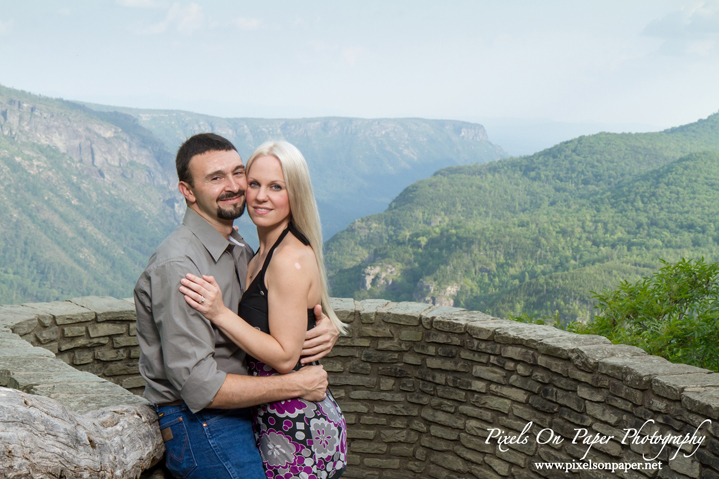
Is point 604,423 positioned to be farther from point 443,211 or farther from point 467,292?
point 443,211

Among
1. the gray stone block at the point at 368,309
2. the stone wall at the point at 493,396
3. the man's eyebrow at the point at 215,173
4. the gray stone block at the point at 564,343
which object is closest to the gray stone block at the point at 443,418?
the stone wall at the point at 493,396

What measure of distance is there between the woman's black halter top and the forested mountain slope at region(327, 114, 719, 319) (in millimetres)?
30224

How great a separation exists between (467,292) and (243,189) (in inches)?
2185

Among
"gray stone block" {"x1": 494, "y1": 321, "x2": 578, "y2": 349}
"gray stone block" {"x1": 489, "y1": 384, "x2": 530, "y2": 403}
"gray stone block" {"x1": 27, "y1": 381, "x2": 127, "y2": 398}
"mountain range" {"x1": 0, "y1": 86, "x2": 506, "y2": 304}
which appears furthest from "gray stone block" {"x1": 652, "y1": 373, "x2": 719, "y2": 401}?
"mountain range" {"x1": 0, "y1": 86, "x2": 506, "y2": 304}

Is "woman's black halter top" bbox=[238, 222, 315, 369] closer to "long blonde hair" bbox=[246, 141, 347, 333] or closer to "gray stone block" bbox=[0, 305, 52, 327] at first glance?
"long blonde hair" bbox=[246, 141, 347, 333]

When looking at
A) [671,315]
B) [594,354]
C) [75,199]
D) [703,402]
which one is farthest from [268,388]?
[75,199]

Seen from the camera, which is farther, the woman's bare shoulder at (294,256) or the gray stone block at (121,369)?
the gray stone block at (121,369)

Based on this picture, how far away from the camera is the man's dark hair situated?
6.36 feet

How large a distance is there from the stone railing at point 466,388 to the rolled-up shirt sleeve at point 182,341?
26cm

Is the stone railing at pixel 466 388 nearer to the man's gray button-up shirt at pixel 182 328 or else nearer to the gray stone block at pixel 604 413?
the gray stone block at pixel 604 413

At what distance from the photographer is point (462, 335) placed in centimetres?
379

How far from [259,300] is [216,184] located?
431 millimetres

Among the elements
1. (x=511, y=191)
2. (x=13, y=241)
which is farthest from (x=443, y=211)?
(x=13, y=241)

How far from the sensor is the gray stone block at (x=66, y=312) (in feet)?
11.5
